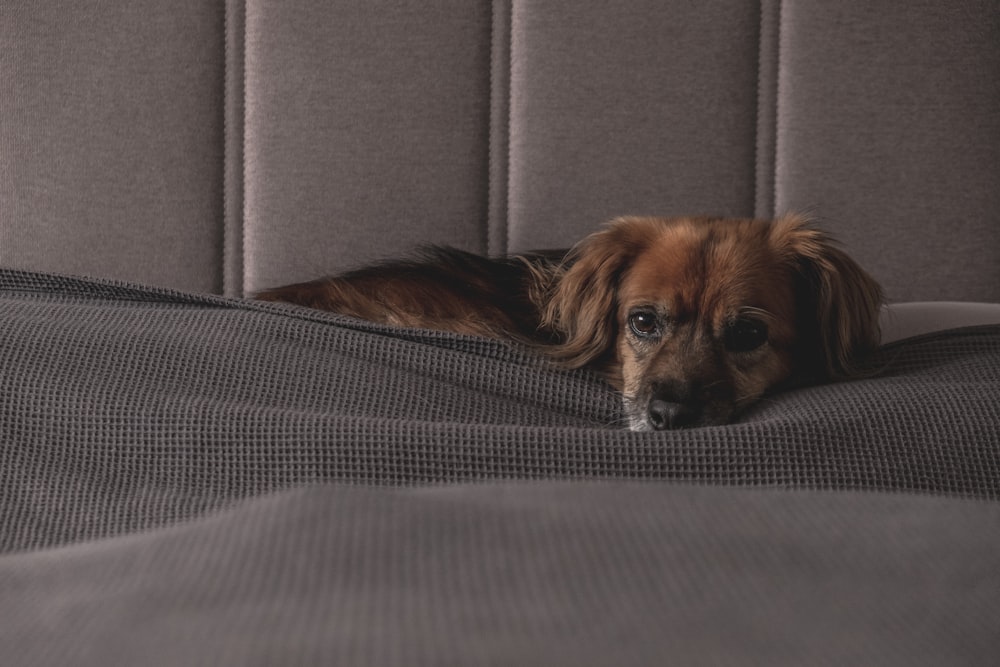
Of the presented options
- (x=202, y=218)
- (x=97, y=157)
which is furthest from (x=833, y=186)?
(x=97, y=157)

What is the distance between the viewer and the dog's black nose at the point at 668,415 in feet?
4.70

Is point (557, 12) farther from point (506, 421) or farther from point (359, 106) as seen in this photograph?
point (506, 421)

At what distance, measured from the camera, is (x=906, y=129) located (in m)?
1.97

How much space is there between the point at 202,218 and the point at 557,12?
0.99m

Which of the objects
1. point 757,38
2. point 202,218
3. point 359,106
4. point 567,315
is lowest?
point 567,315

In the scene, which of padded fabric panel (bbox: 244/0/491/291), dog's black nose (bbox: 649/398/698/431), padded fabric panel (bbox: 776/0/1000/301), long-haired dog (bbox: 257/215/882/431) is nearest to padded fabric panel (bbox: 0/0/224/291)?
padded fabric panel (bbox: 244/0/491/291)

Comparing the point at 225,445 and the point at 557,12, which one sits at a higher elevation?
the point at 557,12

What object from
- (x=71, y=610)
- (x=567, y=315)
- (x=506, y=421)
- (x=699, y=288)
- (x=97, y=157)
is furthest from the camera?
(x=97, y=157)

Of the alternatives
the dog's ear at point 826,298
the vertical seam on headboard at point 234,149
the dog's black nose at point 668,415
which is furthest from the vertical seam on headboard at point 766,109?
the vertical seam on headboard at point 234,149

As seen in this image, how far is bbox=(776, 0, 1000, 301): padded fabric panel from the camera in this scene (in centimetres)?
195

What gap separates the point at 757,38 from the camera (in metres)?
2.00

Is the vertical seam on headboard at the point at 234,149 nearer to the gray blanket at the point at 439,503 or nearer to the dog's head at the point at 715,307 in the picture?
the gray blanket at the point at 439,503

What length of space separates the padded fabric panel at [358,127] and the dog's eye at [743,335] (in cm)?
73

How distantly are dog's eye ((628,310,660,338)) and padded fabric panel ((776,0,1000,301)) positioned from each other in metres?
0.64
